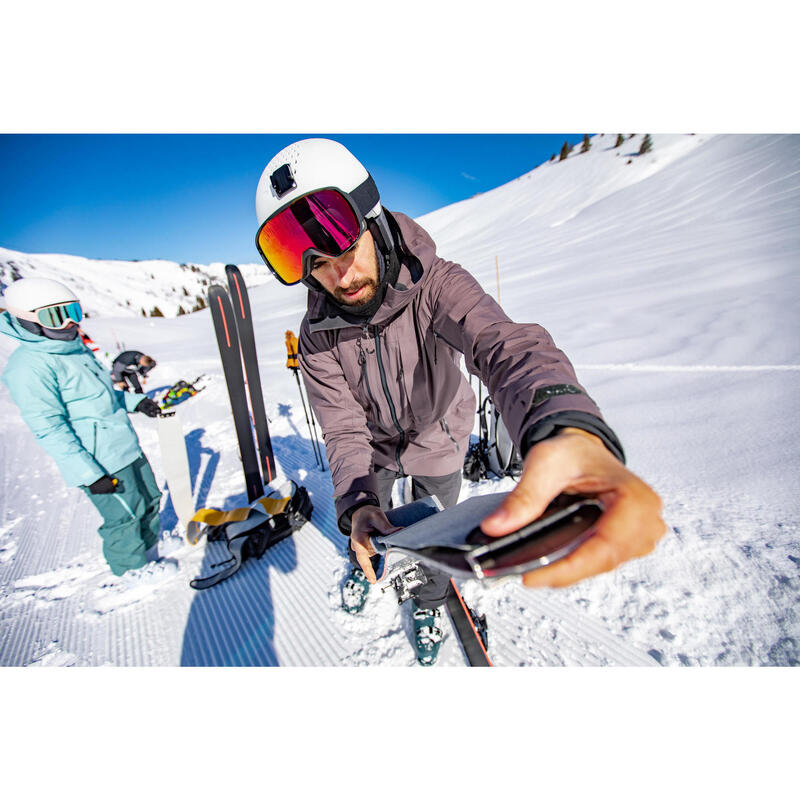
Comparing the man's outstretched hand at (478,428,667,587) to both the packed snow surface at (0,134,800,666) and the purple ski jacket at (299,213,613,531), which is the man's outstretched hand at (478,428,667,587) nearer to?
the purple ski jacket at (299,213,613,531)

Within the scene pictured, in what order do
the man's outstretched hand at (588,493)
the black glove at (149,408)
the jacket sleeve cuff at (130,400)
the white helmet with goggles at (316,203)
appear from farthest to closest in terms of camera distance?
the black glove at (149,408) → the jacket sleeve cuff at (130,400) → the white helmet with goggles at (316,203) → the man's outstretched hand at (588,493)

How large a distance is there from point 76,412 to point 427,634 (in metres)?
2.67

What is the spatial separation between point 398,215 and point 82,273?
33.8m

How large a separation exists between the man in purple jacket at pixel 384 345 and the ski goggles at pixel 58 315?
158cm

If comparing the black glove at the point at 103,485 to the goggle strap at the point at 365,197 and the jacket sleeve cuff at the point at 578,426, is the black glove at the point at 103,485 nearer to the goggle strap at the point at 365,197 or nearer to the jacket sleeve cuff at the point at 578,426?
the goggle strap at the point at 365,197

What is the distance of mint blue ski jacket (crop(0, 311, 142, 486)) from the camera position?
6.54 feet

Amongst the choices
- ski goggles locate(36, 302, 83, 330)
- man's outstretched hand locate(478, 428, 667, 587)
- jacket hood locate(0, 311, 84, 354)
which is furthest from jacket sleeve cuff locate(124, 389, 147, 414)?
man's outstretched hand locate(478, 428, 667, 587)

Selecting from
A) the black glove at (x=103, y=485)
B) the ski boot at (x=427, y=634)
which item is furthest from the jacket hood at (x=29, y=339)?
the ski boot at (x=427, y=634)

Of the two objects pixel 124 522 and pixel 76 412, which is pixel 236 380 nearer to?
pixel 76 412

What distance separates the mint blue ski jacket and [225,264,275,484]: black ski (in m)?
1.08

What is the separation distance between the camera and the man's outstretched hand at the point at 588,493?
1.91 ft

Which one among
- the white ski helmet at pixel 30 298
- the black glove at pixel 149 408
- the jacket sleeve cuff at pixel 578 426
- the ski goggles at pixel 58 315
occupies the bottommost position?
the jacket sleeve cuff at pixel 578 426

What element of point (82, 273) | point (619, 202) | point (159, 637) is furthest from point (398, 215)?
point (82, 273)

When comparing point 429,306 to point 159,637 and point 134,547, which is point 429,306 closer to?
point 159,637
